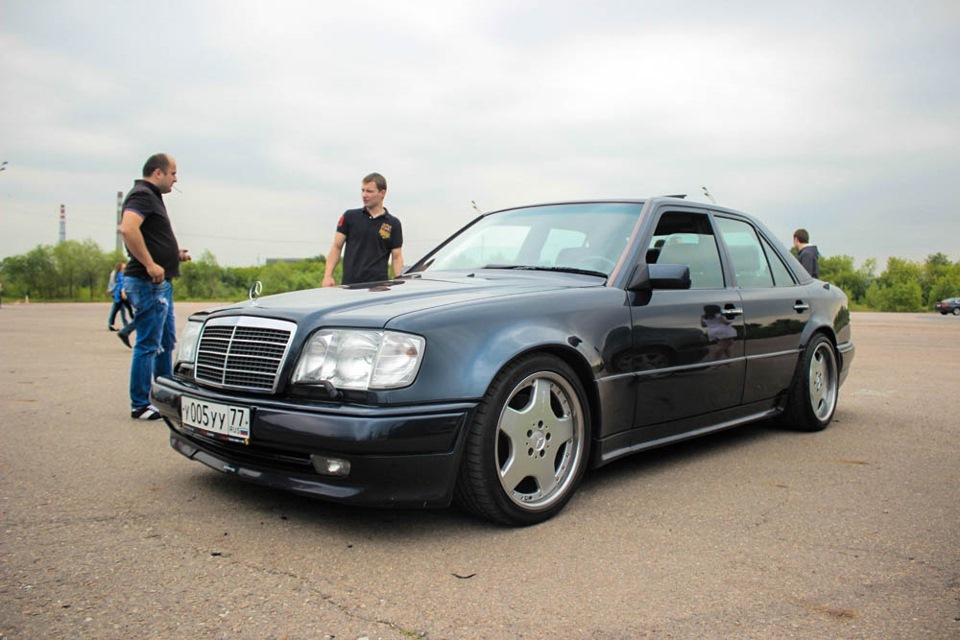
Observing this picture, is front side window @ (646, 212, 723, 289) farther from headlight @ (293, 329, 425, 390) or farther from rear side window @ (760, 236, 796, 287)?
headlight @ (293, 329, 425, 390)

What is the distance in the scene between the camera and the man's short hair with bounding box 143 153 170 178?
5.35 metres

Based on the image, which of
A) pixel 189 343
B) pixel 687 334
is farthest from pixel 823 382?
pixel 189 343

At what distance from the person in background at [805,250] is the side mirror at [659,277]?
762 cm

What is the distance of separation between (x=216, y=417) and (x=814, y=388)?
3.88 m

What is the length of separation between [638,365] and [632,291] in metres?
0.37

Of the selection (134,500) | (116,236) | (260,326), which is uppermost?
(116,236)

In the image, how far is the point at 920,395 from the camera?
6652 mm

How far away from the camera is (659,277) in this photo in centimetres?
349

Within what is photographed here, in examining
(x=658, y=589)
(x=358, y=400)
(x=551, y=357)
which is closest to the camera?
(x=658, y=589)

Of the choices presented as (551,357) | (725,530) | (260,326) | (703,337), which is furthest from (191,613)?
(703,337)

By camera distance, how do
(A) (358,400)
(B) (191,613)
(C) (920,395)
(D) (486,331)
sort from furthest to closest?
(C) (920,395), (D) (486,331), (A) (358,400), (B) (191,613)

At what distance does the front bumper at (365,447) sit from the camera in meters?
2.58

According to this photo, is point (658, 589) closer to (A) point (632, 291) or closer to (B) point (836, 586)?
(B) point (836, 586)

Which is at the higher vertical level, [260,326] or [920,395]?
[260,326]
